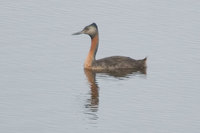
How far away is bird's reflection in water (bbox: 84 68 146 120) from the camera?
79.9 ft

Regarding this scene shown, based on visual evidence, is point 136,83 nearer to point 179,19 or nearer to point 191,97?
point 191,97

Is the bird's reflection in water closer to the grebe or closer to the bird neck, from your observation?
the grebe

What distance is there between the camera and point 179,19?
119 ft

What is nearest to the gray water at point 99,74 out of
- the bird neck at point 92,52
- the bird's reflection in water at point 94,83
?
the bird's reflection in water at point 94,83

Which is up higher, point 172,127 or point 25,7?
point 25,7

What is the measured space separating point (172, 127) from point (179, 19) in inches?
541

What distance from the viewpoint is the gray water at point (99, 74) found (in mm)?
23266

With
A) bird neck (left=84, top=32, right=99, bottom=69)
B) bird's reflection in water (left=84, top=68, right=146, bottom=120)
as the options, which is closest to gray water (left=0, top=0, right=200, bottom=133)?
bird's reflection in water (left=84, top=68, right=146, bottom=120)

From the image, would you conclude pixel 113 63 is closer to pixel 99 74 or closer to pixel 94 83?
pixel 99 74

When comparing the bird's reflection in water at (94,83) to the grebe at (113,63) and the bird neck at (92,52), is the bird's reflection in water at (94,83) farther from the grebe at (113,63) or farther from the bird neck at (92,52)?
the bird neck at (92,52)

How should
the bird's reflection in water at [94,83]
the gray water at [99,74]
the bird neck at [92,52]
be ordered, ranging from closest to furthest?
the gray water at [99,74] < the bird's reflection in water at [94,83] < the bird neck at [92,52]

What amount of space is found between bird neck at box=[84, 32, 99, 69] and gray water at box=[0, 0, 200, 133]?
25 centimetres

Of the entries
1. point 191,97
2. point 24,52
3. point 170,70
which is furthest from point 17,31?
point 191,97

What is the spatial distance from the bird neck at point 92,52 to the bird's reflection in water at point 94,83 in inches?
14.5
